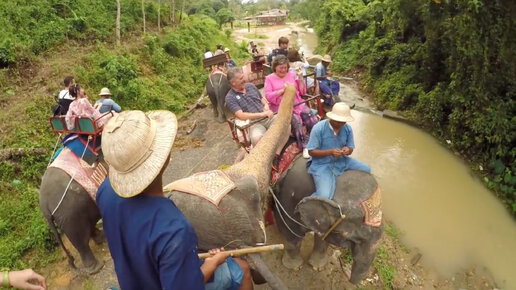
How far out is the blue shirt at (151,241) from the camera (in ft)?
4.55

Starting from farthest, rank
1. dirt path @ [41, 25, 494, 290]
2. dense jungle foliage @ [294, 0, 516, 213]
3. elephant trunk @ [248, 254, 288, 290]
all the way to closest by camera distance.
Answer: dense jungle foliage @ [294, 0, 516, 213] → dirt path @ [41, 25, 494, 290] → elephant trunk @ [248, 254, 288, 290]

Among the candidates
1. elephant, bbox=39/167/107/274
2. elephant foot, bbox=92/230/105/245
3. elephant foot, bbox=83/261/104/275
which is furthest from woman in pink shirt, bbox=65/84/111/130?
elephant foot, bbox=83/261/104/275

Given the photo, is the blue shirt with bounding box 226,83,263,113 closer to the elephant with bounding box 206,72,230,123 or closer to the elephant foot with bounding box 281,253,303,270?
the elephant foot with bounding box 281,253,303,270

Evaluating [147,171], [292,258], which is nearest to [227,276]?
[147,171]

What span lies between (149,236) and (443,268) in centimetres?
492

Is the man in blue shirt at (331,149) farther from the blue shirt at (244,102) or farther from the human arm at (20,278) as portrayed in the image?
the human arm at (20,278)

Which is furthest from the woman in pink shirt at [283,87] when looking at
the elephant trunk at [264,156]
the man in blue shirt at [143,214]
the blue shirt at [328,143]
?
the man in blue shirt at [143,214]

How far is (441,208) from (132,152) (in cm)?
621

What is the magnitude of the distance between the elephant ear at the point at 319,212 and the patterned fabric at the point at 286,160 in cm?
62

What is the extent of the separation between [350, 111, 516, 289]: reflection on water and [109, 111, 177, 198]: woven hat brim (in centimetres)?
485

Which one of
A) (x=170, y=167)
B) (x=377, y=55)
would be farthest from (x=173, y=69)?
(x=377, y=55)

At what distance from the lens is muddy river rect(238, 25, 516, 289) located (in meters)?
5.06

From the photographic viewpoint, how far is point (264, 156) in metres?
2.86

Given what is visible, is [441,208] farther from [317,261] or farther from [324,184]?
[324,184]
